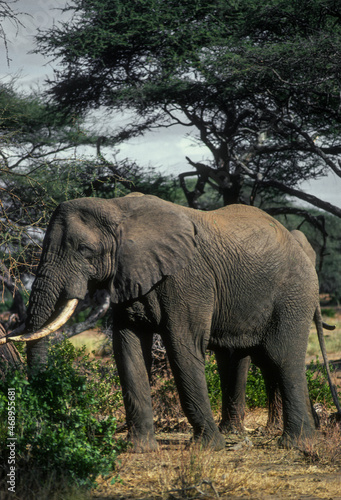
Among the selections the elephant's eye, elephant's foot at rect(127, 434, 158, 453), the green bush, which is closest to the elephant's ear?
the elephant's eye

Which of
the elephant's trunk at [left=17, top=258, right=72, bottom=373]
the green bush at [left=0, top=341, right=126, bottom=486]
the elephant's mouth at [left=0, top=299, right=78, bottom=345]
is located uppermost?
the elephant's trunk at [left=17, top=258, right=72, bottom=373]

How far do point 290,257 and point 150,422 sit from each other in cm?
204

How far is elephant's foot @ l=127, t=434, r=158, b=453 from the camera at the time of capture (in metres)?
6.12

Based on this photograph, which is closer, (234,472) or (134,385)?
(234,472)

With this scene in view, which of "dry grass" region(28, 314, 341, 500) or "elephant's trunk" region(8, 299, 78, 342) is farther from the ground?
"elephant's trunk" region(8, 299, 78, 342)

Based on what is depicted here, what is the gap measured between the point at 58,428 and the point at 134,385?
1233 millimetres

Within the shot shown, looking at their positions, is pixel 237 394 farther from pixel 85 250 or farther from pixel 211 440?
pixel 85 250

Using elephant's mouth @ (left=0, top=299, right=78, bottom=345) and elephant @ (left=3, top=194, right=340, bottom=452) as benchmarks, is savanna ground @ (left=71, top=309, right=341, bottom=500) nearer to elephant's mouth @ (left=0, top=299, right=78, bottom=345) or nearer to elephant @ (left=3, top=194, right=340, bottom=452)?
elephant @ (left=3, top=194, right=340, bottom=452)

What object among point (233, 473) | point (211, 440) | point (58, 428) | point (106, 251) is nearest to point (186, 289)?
point (106, 251)

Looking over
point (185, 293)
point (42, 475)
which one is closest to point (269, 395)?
point (185, 293)

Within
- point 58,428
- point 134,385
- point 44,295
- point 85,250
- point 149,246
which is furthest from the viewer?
point 134,385

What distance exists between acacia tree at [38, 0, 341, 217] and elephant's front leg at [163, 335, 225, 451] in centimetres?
864

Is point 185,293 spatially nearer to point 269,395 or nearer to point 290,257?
point 290,257

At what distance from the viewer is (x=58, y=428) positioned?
511 centimetres
